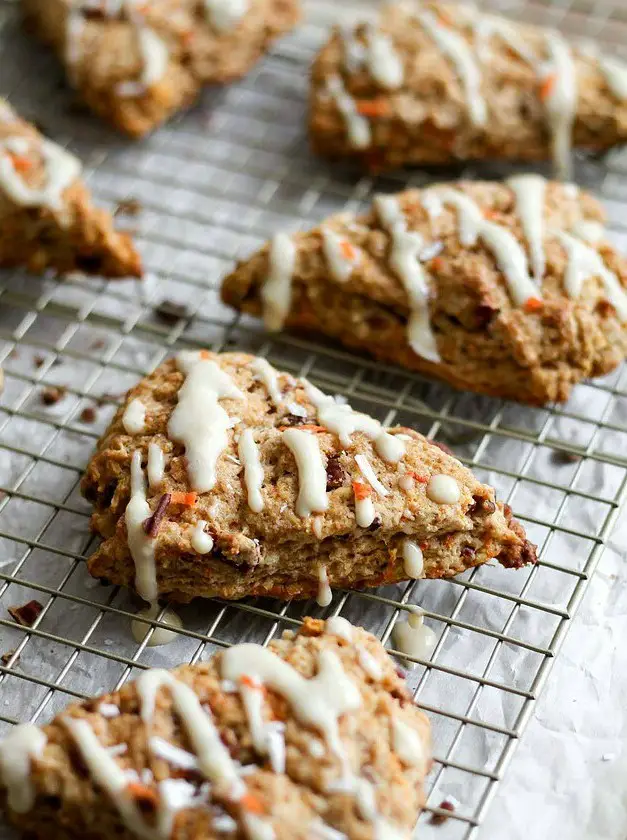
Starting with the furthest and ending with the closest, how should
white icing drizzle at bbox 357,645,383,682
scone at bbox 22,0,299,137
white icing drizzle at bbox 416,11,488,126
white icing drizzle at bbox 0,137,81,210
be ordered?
scone at bbox 22,0,299,137, white icing drizzle at bbox 416,11,488,126, white icing drizzle at bbox 0,137,81,210, white icing drizzle at bbox 357,645,383,682

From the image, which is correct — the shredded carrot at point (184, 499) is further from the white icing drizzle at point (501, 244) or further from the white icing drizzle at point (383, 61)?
the white icing drizzle at point (383, 61)

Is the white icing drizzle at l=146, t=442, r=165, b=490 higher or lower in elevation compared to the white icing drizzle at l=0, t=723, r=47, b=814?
higher

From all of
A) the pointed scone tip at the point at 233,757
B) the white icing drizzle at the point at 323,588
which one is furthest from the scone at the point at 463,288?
the pointed scone tip at the point at 233,757

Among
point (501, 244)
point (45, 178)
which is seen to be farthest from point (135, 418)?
point (501, 244)

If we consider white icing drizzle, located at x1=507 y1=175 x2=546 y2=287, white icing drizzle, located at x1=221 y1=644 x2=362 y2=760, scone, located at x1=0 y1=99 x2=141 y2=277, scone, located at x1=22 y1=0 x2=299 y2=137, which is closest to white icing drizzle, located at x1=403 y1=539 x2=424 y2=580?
white icing drizzle, located at x1=221 y1=644 x2=362 y2=760

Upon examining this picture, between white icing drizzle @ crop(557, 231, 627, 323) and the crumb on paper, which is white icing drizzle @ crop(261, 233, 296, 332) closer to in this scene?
white icing drizzle @ crop(557, 231, 627, 323)

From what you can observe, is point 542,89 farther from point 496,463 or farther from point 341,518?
point 341,518

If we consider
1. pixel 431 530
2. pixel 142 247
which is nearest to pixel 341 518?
pixel 431 530
